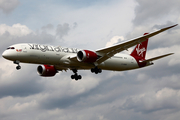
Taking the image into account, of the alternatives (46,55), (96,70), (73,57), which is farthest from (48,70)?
(46,55)

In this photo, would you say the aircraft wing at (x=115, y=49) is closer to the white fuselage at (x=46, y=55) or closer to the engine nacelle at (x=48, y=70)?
the white fuselage at (x=46, y=55)

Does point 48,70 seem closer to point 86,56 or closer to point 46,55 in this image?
point 46,55

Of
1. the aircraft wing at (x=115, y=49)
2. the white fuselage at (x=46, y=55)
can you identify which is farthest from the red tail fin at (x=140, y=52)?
the aircraft wing at (x=115, y=49)

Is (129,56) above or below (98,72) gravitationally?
above

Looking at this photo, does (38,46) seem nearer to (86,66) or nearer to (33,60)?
(33,60)

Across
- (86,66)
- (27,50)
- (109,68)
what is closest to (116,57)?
(109,68)

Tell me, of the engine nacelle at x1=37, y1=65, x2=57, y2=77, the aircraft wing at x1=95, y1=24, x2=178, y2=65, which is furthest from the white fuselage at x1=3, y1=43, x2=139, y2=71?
the engine nacelle at x1=37, y1=65, x2=57, y2=77

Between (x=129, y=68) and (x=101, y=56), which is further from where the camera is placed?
(x=129, y=68)

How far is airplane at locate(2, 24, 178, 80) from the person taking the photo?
1787 inches

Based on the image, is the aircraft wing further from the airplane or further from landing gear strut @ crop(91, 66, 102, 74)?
landing gear strut @ crop(91, 66, 102, 74)

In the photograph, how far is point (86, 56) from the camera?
47.6 m

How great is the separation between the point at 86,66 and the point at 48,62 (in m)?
7.56

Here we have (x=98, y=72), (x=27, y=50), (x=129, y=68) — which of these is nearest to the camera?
(x=27, y=50)

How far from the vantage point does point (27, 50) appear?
4550 centimetres
